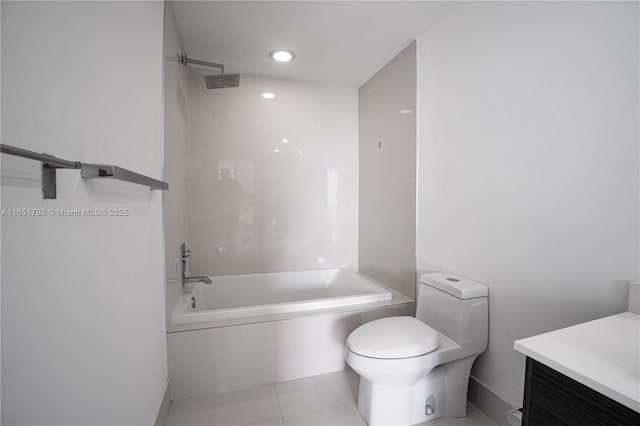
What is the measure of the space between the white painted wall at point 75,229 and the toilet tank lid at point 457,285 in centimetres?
152

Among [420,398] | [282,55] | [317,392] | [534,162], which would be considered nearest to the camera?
[534,162]

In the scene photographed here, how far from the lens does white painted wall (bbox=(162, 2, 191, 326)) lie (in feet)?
5.61

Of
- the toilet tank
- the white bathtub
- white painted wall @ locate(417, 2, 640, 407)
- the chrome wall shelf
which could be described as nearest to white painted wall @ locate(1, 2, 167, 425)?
the chrome wall shelf

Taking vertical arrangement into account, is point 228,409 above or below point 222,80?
below

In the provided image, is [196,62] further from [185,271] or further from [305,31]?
[185,271]

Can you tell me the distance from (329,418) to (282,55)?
2.54 m

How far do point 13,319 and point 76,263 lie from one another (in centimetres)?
22

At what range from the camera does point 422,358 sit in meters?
1.42

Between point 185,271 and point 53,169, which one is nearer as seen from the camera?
point 53,169

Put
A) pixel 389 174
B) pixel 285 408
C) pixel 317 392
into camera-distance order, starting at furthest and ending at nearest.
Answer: pixel 389 174, pixel 317 392, pixel 285 408

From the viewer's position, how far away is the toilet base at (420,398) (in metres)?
1.51

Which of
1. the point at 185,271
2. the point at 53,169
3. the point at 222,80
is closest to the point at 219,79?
the point at 222,80

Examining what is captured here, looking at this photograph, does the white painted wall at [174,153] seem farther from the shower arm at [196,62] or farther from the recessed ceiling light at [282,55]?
the recessed ceiling light at [282,55]

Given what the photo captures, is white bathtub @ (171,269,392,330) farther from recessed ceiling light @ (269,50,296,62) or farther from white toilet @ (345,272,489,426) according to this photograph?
recessed ceiling light @ (269,50,296,62)
